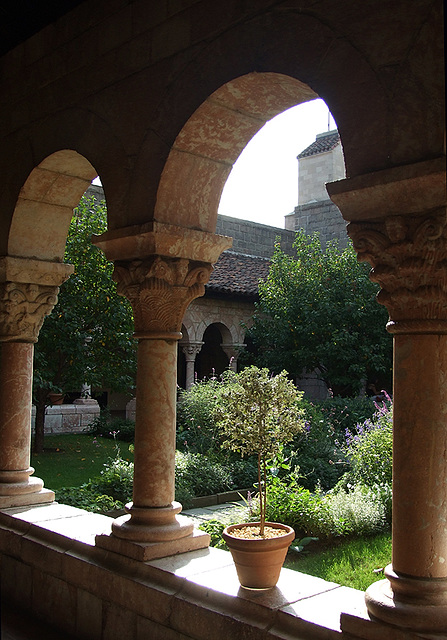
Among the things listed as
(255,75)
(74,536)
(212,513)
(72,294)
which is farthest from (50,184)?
(72,294)

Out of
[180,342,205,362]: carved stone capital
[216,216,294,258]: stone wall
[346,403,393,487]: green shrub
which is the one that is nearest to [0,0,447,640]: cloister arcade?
[346,403,393,487]: green shrub

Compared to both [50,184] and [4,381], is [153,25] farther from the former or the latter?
[4,381]

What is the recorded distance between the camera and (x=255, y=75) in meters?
3.39

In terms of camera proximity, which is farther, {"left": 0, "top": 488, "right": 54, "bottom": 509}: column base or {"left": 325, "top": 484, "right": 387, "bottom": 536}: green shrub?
{"left": 325, "top": 484, "right": 387, "bottom": 536}: green shrub

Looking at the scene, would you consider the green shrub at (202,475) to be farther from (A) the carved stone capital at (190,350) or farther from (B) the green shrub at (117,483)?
(A) the carved stone capital at (190,350)

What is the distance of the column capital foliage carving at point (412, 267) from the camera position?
8.73 ft

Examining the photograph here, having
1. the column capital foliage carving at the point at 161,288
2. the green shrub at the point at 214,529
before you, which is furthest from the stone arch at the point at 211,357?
the column capital foliage carving at the point at 161,288

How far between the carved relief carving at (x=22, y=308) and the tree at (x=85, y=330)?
17.4 feet

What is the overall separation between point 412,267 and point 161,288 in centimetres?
171

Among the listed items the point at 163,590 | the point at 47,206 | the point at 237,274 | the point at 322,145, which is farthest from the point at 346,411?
the point at 322,145

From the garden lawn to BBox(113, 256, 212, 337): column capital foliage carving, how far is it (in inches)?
198

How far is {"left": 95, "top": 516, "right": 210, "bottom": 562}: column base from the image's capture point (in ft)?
12.1

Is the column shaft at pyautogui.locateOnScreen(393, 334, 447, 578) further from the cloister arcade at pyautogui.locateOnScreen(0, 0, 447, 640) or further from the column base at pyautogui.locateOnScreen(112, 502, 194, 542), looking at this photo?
the column base at pyautogui.locateOnScreen(112, 502, 194, 542)

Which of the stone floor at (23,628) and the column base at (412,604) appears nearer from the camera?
the column base at (412,604)
